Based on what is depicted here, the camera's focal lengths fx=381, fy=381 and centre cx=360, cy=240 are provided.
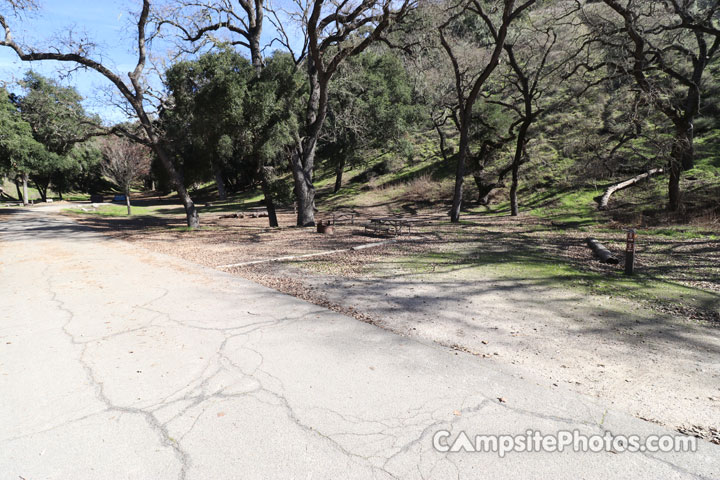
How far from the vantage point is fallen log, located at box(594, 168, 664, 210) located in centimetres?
1805

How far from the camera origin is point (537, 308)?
5738mm

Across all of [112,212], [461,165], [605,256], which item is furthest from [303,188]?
[112,212]

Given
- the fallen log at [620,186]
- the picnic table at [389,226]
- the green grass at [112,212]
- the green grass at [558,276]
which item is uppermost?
the fallen log at [620,186]

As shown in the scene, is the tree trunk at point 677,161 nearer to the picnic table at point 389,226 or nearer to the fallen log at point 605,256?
the fallen log at point 605,256

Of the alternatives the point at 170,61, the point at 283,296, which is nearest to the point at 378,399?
the point at 283,296

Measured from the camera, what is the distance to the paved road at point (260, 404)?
2426 mm

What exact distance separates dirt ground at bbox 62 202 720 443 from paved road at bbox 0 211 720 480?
480mm

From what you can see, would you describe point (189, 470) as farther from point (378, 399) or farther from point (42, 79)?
point (42, 79)

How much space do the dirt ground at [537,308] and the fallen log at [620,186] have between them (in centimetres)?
706

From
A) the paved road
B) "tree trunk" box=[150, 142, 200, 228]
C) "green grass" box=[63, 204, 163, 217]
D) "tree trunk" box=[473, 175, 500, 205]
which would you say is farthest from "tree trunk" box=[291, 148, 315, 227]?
"green grass" box=[63, 204, 163, 217]

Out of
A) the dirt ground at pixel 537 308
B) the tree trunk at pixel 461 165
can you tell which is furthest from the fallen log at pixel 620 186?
the dirt ground at pixel 537 308

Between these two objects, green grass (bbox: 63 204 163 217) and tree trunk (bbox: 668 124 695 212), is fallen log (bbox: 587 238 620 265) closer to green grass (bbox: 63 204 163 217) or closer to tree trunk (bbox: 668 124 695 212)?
tree trunk (bbox: 668 124 695 212)

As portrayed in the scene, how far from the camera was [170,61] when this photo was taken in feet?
A: 52.5

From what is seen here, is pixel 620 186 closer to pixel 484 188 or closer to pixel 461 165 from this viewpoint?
pixel 484 188
